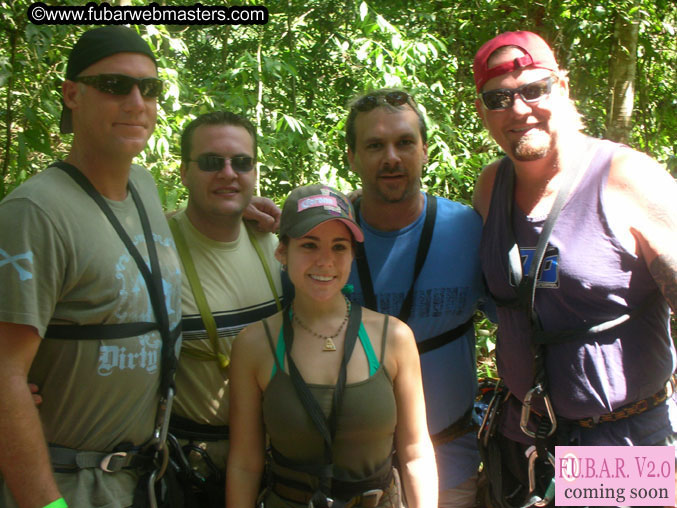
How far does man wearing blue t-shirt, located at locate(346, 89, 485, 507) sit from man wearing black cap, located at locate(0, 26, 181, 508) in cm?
101

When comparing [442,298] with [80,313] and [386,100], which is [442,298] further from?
[80,313]

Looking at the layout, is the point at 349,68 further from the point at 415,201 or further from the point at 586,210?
the point at 586,210

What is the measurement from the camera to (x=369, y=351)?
7.06 ft

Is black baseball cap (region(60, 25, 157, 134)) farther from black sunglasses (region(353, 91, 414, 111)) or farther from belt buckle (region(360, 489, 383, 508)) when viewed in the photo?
belt buckle (region(360, 489, 383, 508))

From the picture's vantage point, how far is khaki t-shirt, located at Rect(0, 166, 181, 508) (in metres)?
1.79

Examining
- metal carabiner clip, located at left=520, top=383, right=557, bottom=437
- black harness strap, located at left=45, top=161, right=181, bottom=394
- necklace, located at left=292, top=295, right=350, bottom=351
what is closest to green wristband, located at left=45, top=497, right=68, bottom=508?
black harness strap, located at left=45, top=161, right=181, bottom=394

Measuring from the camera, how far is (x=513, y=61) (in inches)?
105

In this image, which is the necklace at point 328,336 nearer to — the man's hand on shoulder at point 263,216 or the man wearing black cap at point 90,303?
the man wearing black cap at point 90,303

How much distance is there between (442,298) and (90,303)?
157 cm

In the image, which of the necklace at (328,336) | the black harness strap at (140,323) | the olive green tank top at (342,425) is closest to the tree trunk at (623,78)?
the necklace at (328,336)

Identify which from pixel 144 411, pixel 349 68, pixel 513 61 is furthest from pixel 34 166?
pixel 513 61

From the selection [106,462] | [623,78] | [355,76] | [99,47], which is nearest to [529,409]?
[106,462]

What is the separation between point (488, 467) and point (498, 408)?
0.28m

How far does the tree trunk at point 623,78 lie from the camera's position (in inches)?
201
